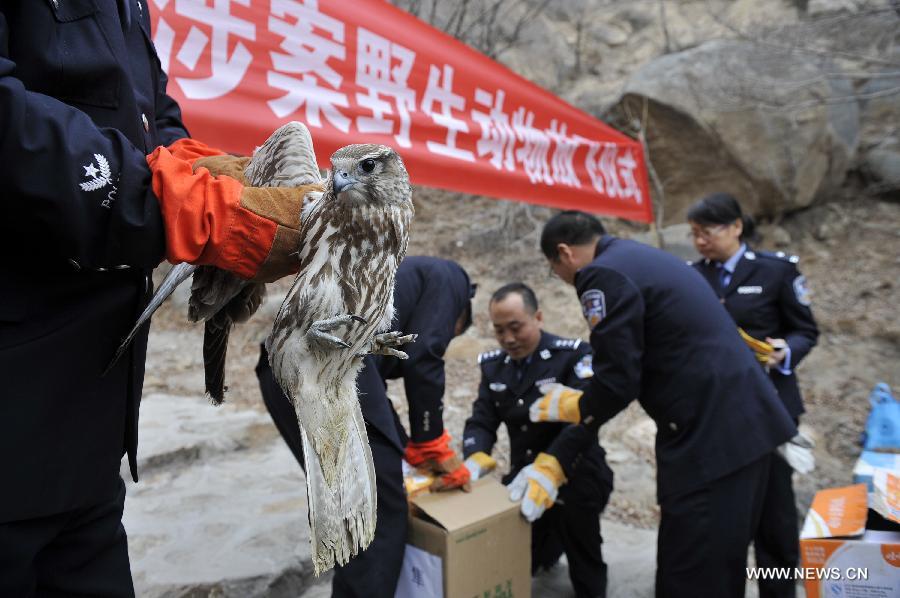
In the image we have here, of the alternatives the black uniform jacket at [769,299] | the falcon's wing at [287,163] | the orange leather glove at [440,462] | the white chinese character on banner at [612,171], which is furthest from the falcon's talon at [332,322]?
the white chinese character on banner at [612,171]

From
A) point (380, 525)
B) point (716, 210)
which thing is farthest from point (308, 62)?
point (716, 210)

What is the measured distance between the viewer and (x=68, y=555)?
116cm

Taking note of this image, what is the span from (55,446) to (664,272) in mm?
2130

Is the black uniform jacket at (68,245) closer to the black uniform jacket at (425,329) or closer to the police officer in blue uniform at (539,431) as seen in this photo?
the black uniform jacket at (425,329)

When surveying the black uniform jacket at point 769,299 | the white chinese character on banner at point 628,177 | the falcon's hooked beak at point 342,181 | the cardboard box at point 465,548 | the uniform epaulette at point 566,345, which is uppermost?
the white chinese character on banner at point 628,177

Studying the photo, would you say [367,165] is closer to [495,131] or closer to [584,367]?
[584,367]

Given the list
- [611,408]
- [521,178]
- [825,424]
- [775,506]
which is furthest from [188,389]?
[825,424]

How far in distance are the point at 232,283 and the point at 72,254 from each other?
0.35 m

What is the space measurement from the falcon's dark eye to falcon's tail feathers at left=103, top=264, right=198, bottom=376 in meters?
0.42

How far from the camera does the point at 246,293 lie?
1.34 m

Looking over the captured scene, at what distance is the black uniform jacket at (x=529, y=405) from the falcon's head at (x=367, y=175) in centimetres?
210

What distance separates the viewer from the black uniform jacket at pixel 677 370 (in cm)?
231

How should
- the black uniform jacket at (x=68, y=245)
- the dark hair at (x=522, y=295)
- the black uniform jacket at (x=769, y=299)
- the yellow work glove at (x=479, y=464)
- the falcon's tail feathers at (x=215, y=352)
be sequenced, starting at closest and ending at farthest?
the black uniform jacket at (x=68, y=245)
the falcon's tail feathers at (x=215, y=352)
the yellow work glove at (x=479, y=464)
the dark hair at (x=522, y=295)
the black uniform jacket at (x=769, y=299)

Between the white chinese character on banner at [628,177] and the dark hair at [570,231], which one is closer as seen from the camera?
the dark hair at [570,231]
